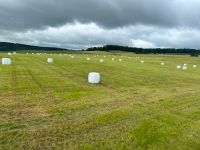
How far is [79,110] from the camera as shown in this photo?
13.3 m

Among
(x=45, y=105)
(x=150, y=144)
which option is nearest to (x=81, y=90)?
(x=45, y=105)

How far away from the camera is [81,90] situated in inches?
750

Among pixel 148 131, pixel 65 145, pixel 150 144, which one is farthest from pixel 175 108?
pixel 65 145

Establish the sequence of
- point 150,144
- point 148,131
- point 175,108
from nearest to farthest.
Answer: point 150,144 → point 148,131 → point 175,108

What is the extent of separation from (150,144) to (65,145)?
2.64 metres

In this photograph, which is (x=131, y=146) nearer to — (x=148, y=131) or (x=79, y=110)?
(x=148, y=131)

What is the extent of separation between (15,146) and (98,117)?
413 centimetres

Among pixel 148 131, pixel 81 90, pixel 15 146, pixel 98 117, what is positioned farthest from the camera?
pixel 81 90

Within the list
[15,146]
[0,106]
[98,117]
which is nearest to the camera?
[15,146]

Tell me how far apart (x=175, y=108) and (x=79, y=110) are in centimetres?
487

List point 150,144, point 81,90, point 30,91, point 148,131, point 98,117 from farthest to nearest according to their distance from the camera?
1. point 81,90
2. point 30,91
3. point 98,117
4. point 148,131
5. point 150,144

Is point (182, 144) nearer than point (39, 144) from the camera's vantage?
No

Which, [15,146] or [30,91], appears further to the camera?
[30,91]

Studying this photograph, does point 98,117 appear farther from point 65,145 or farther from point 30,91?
point 30,91
